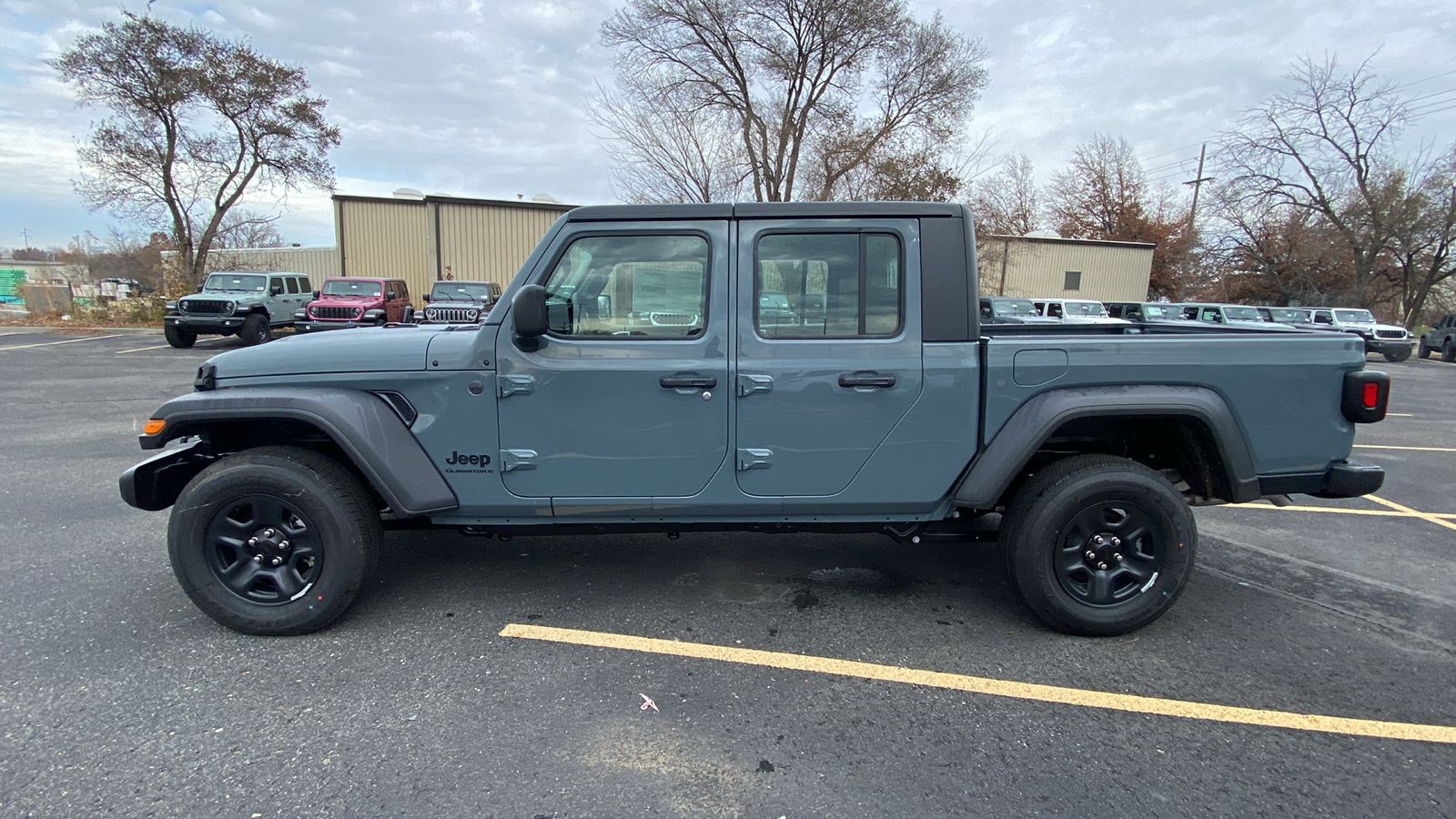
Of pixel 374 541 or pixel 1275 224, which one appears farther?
pixel 1275 224

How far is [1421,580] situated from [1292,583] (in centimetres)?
82

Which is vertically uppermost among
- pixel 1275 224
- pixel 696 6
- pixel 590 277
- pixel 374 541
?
pixel 696 6

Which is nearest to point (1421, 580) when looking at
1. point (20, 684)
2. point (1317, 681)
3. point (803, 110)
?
point (1317, 681)

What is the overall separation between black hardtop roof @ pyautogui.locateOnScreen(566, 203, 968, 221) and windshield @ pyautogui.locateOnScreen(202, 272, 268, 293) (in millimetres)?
19127

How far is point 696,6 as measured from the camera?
22953 mm

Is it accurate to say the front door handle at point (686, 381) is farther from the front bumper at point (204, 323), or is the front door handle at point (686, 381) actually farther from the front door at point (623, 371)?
the front bumper at point (204, 323)

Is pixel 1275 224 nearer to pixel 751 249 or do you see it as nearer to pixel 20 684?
pixel 751 249

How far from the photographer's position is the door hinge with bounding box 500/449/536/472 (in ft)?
10.5

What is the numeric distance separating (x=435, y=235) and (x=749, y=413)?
2691 centimetres

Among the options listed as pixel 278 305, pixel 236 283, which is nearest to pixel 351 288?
pixel 278 305

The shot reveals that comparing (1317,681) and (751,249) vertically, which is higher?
(751,249)

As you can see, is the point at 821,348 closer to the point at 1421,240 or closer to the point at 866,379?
the point at 866,379

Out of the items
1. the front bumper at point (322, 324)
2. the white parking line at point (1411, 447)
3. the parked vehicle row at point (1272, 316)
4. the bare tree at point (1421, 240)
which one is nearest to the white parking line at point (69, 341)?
the front bumper at point (322, 324)

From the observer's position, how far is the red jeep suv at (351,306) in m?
17.2
